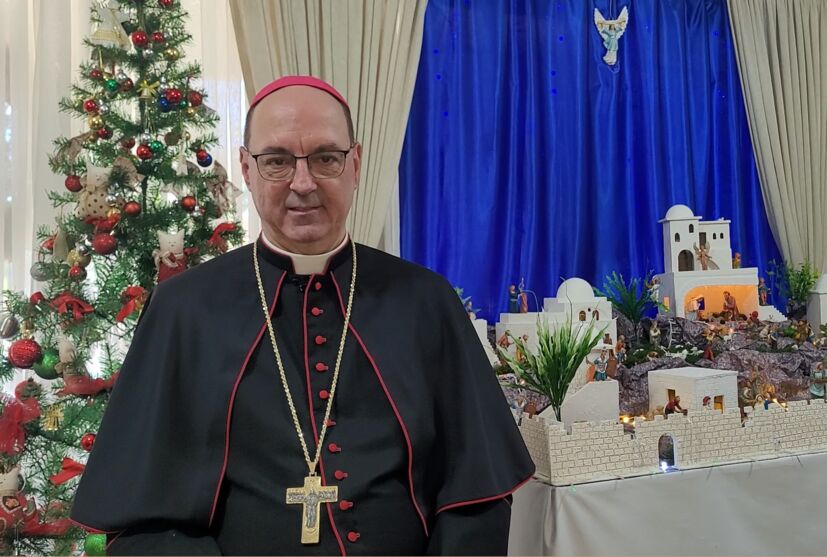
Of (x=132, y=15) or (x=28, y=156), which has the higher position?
(x=132, y=15)

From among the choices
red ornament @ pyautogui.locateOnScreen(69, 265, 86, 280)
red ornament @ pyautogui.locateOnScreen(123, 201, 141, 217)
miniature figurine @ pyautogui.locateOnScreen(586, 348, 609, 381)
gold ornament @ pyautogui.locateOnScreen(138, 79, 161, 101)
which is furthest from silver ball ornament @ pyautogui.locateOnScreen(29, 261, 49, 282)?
miniature figurine @ pyautogui.locateOnScreen(586, 348, 609, 381)

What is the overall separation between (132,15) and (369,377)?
6.04ft

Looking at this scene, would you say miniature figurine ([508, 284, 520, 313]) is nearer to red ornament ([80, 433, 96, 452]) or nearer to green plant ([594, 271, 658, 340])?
green plant ([594, 271, 658, 340])

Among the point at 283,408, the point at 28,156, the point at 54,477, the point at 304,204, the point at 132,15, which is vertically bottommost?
the point at 54,477

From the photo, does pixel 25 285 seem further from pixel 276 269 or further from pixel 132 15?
pixel 276 269

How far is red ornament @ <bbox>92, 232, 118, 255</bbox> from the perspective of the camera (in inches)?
90.4

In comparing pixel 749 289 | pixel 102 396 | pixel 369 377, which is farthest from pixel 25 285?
pixel 749 289

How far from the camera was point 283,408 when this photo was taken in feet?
4.58

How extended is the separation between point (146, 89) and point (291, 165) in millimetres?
1299

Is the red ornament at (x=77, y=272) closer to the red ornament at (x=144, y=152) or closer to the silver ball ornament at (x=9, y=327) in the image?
the silver ball ornament at (x=9, y=327)

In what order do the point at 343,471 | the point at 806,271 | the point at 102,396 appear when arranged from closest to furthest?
the point at 343,471
the point at 102,396
the point at 806,271

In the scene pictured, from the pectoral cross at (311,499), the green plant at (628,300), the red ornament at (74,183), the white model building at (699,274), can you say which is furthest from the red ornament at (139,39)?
the white model building at (699,274)

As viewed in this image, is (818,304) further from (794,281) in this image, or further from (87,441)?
(87,441)

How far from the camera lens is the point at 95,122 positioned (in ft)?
7.82
